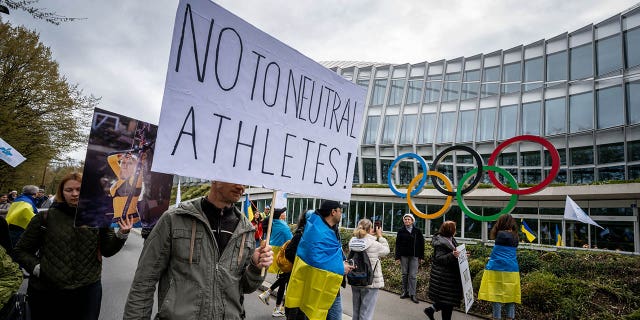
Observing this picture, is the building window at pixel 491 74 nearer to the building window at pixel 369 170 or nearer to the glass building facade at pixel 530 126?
the glass building facade at pixel 530 126

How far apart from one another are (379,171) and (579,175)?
48.4 feet

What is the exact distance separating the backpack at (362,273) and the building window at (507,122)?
1025 inches

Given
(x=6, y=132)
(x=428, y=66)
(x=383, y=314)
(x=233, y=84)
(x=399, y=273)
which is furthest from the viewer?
(x=428, y=66)

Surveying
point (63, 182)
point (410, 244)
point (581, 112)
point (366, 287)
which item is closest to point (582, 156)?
point (581, 112)

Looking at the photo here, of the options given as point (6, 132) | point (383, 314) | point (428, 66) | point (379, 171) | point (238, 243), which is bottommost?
point (383, 314)

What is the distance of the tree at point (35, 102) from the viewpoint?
1542 centimetres

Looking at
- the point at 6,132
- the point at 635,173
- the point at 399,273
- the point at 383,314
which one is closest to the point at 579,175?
the point at 635,173

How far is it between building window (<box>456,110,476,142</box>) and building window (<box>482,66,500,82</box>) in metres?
2.91

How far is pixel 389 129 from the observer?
33688 mm

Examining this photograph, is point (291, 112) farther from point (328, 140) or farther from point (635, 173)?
point (635, 173)

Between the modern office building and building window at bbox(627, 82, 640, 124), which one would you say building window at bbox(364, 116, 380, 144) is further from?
building window at bbox(627, 82, 640, 124)

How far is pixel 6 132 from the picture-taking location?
15.2 metres

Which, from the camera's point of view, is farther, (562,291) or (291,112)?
(562,291)

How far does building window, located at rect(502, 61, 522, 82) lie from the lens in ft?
92.7
